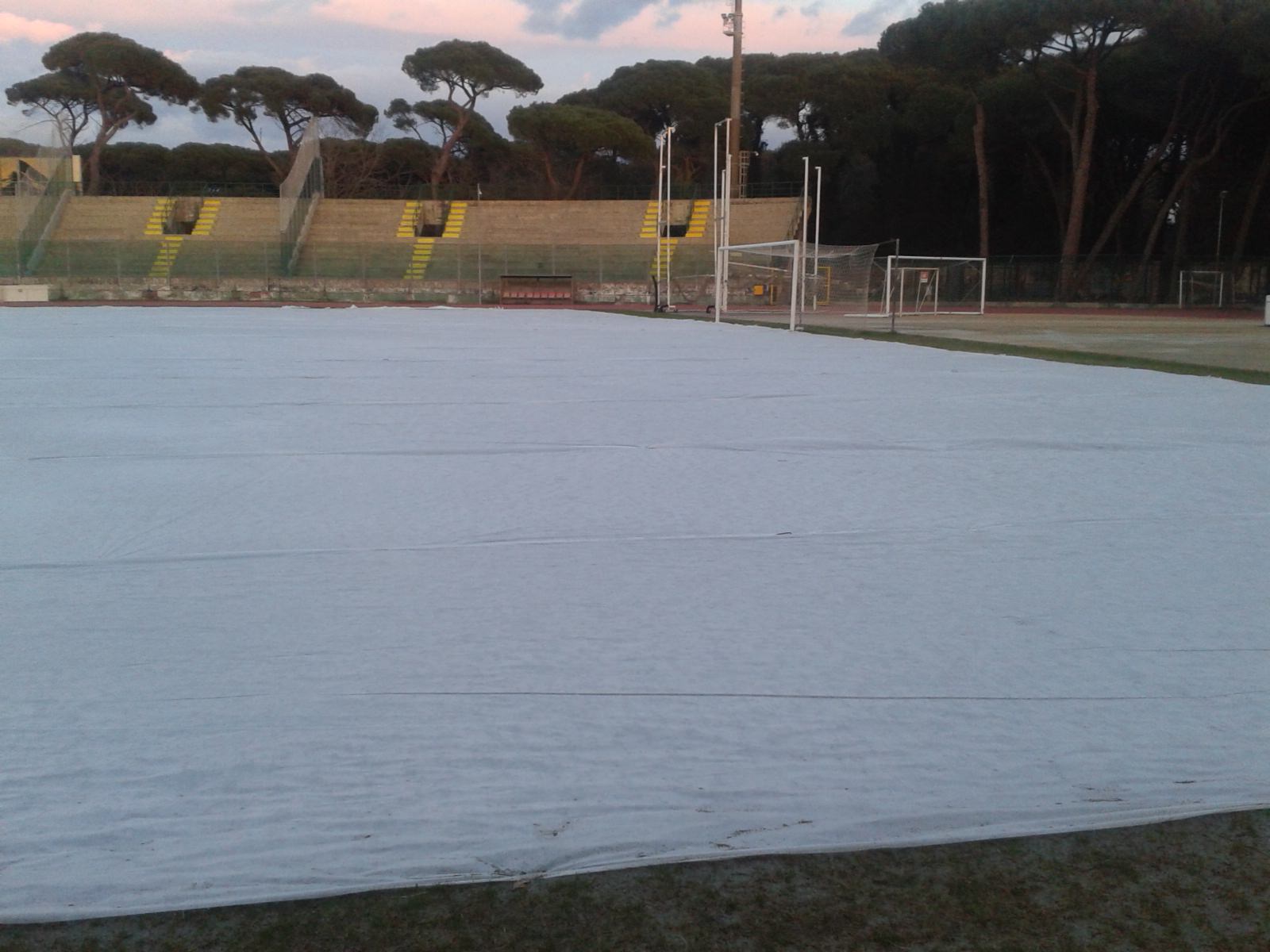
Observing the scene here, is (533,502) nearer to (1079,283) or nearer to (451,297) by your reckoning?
(451,297)

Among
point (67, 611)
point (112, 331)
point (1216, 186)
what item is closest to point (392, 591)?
point (67, 611)

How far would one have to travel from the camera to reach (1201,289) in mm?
36594

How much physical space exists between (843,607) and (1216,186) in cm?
4259

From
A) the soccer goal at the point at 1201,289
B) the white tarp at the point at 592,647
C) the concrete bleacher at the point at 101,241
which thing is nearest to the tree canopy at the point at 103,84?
the concrete bleacher at the point at 101,241

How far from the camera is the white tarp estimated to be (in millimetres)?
1712

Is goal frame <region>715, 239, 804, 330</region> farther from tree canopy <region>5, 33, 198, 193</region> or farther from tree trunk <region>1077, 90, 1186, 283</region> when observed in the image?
tree canopy <region>5, 33, 198, 193</region>

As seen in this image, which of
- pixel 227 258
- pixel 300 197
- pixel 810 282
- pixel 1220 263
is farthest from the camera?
pixel 300 197

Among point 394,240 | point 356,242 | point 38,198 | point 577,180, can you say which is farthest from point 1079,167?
point 38,198

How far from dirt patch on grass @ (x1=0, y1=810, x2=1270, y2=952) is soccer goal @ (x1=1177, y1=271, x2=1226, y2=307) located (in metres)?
38.0

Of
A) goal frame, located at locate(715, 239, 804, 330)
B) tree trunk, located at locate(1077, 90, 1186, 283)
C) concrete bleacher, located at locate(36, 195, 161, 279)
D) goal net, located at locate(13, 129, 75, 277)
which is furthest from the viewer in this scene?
tree trunk, located at locate(1077, 90, 1186, 283)

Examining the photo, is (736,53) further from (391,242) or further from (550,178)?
(550,178)

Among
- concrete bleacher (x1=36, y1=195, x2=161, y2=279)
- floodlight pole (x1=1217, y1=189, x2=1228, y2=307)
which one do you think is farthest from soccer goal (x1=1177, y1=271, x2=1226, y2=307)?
concrete bleacher (x1=36, y1=195, x2=161, y2=279)

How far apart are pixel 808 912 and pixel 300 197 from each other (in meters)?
38.4

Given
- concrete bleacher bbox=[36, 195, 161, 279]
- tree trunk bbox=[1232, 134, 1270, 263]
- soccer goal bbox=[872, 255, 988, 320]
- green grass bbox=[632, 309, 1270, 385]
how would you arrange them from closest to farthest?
green grass bbox=[632, 309, 1270, 385] < soccer goal bbox=[872, 255, 988, 320] < concrete bleacher bbox=[36, 195, 161, 279] < tree trunk bbox=[1232, 134, 1270, 263]
